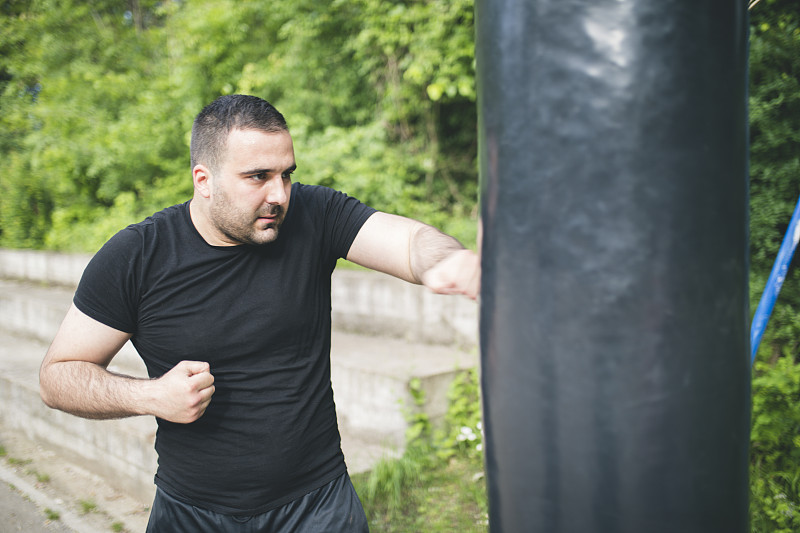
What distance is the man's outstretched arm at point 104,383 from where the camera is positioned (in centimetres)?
180

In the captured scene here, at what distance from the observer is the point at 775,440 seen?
3.22 meters

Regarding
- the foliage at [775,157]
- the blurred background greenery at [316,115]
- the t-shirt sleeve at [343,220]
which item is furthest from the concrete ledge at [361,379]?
the t-shirt sleeve at [343,220]

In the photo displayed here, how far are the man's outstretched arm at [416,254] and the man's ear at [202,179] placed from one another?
0.51 m

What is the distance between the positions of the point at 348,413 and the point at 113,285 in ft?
9.63

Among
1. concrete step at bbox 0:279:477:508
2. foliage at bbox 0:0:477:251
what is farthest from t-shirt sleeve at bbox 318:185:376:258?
foliage at bbox 0:0:477:251

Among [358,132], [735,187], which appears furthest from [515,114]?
[358,132]

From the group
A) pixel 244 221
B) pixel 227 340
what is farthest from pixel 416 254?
pixel 227 340

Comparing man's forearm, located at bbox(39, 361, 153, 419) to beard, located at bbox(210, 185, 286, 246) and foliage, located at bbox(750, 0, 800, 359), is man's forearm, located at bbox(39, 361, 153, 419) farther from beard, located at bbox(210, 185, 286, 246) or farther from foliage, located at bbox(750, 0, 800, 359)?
foliage, located at bbox(750, 0, 800, 359)

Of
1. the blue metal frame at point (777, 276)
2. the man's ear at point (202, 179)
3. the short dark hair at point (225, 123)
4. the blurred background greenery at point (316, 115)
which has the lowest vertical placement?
the blue metal frame at point (777, 276)

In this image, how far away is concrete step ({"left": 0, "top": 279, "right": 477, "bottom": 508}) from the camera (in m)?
4.30

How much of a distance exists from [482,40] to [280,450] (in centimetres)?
165

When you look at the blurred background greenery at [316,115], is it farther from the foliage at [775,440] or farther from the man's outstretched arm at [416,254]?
the man's outstretched arm at [416,254]

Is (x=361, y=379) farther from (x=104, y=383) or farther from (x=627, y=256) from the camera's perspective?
(x=627, y=256)

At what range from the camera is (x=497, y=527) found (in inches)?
33.5
